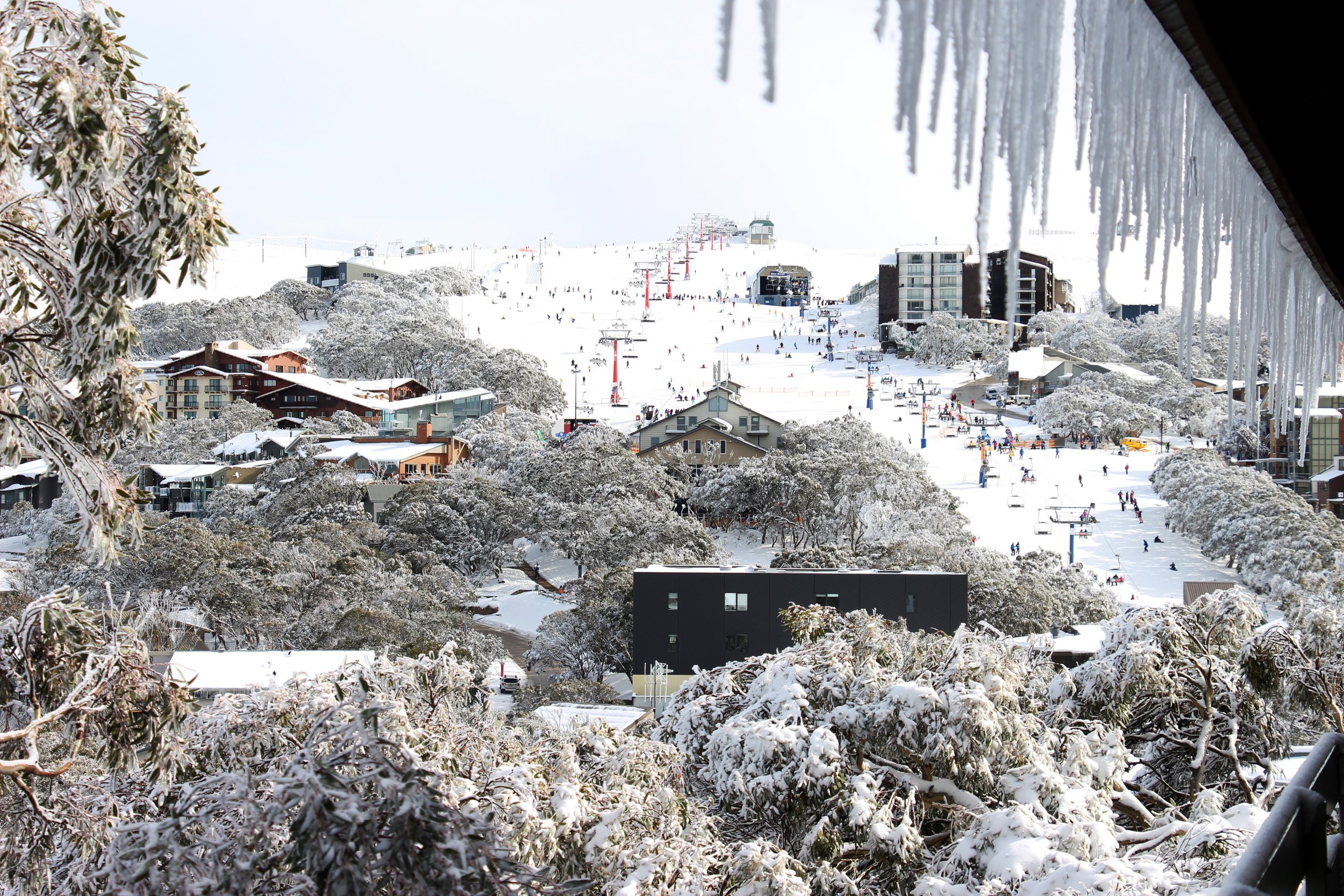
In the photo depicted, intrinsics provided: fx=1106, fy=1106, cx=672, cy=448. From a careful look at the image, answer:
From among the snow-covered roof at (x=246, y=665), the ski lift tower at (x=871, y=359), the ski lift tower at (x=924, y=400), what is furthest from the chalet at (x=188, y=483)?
the ski lift tower at (x=871, y=359)

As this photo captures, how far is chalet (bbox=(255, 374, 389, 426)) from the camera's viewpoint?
62500 mm

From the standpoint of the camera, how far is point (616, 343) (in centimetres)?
8556

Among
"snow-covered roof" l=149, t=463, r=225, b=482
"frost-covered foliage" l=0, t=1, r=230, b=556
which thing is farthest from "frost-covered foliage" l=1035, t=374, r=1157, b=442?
"frost-covered foliage" l=0, t=1, r=230, b=556

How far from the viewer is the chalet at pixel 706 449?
48344mm

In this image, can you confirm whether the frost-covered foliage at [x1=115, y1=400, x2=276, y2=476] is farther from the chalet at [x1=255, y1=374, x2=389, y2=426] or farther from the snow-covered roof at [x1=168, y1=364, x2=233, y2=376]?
the snow-covered roof at [x1=168, y1=364, x2=233, y2=376]

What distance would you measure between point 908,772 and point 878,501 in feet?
98.3

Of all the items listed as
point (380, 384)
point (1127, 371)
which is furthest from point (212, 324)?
point (1127, 371)

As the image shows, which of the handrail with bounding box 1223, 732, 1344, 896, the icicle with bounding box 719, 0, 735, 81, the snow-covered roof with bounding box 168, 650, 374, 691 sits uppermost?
the icicle with bounding box 719, 0, 735, 81

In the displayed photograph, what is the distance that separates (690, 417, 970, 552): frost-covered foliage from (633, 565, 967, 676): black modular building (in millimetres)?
12814

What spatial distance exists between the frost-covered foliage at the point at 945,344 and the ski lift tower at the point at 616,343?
22.1m

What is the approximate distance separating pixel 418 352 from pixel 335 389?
1409cm

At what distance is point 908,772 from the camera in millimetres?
8953

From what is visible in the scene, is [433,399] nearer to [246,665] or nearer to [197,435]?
[197,435]

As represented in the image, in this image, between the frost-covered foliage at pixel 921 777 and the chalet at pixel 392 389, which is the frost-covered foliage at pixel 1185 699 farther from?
the chalet at pixel 392 389
